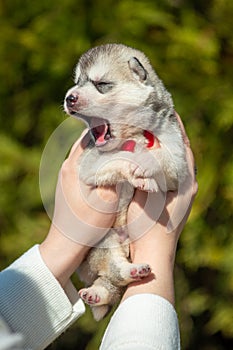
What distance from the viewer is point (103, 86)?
2248mm

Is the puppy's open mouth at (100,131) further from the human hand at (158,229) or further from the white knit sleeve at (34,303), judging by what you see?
the white knit sleeve at (34,303)

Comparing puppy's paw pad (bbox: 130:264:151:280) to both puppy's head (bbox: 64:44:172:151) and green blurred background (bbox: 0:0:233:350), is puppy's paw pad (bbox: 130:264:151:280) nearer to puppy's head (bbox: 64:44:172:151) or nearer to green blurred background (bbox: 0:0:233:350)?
puppy's head (bbox: 64:44:172:151)

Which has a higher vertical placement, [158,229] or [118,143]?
[118,143]

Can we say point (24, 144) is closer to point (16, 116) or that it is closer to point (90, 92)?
point (16, 116)

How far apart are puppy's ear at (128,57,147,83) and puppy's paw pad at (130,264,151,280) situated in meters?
0.53

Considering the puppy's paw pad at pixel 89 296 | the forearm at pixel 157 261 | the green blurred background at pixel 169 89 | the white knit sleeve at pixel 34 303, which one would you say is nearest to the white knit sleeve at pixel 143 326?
the forearm at pixel 157 261

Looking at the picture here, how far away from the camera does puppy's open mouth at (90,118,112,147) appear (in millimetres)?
2186

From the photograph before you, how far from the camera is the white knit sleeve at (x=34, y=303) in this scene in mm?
2188

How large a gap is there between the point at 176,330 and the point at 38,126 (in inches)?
80.6

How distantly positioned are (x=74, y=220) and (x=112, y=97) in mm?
362

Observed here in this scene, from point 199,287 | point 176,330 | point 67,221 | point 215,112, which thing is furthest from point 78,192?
point 199,287

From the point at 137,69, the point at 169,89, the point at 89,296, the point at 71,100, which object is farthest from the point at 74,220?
the point at 169,89

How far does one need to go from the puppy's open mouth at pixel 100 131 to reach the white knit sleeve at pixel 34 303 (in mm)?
386

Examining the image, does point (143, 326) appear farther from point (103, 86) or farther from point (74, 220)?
point (103, 86)
